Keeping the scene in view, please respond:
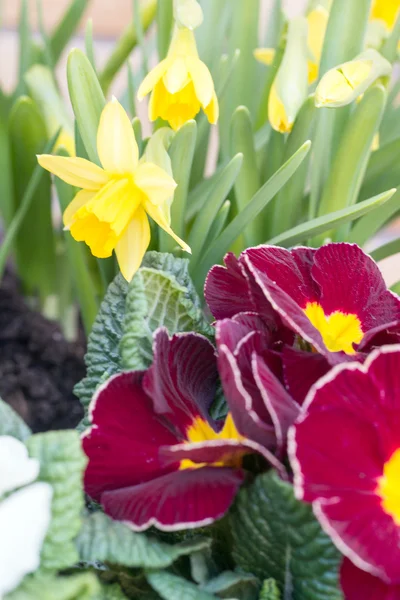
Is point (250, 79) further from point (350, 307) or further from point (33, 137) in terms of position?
point (350, 307)

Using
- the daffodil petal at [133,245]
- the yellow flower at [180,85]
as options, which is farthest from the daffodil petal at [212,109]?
the daffodil petal at [133,245]

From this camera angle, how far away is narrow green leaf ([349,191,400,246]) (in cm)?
58

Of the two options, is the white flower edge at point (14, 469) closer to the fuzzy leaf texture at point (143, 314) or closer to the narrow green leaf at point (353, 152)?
the fuzzy leaf texture at point (143, 314)

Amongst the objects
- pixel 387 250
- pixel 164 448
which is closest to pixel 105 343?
pixel 164 448

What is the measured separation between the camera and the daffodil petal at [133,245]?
1.52ft

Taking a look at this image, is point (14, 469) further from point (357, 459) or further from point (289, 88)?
point (289, 88)

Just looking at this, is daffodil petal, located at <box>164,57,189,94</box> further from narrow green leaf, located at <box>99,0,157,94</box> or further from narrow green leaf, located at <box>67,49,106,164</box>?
narrow green leaf, located at <box>99,0,157,94</box>

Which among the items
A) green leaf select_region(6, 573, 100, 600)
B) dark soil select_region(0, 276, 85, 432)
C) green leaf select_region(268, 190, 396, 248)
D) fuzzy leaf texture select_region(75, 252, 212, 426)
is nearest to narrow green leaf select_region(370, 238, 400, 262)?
green leaf select_region(268, 190, 396, 248)

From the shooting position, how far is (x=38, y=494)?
0.30m

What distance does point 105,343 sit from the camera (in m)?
0.46

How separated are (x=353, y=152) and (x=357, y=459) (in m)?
0.31

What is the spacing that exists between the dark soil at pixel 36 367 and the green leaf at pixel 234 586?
1.44 ft

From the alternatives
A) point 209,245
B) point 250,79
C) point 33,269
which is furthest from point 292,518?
point 33,269

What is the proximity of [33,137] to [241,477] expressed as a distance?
535 mm
